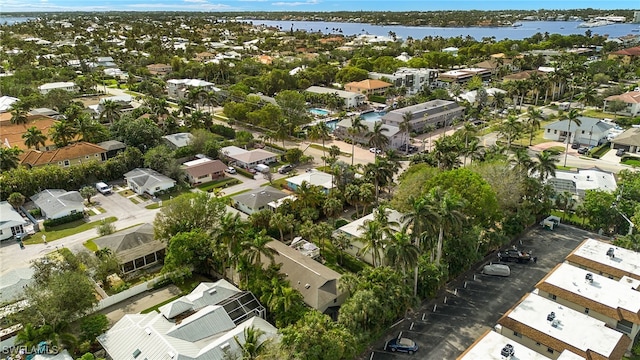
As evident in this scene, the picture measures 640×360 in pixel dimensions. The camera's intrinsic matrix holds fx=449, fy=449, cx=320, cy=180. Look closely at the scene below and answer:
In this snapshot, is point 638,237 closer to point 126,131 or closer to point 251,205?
point 251,205

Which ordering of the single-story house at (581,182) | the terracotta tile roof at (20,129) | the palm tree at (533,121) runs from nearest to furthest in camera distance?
the single-story house at (581,182) → the terracotta tile roof at (20,129) → the palm tree at (533,121)

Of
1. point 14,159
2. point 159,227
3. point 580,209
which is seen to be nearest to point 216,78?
point 14,159

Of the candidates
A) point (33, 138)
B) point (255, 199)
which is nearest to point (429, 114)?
point (255, 199)

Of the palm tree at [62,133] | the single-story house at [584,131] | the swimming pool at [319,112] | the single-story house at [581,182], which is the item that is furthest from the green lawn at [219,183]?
the single-story house at [584,131]

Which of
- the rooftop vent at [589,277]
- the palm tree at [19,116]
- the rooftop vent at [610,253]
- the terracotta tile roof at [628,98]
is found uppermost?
the terracotta tile roof at [628,98]

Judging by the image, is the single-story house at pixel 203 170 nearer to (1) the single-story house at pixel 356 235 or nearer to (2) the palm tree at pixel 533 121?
(1) the single-story house at pixel 356 235

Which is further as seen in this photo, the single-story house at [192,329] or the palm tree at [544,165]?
the palm tree at [544,165]
